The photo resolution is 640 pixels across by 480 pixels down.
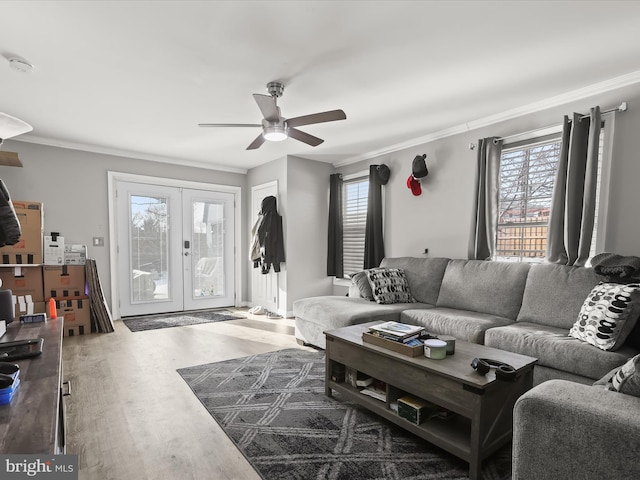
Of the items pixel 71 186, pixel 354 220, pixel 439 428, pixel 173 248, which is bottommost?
pixel 439 428

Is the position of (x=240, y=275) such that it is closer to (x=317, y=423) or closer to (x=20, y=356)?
(x=317, y=423)

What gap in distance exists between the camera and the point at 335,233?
5.08 meters

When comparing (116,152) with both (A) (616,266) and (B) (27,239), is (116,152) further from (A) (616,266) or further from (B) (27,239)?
(A) (616,266)

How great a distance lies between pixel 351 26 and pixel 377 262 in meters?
3.01

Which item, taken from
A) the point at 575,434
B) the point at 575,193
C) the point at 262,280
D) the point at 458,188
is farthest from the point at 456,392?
the point at 262,280

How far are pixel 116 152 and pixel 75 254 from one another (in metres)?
1.44

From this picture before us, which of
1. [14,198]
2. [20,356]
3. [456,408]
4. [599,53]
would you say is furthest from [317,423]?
[14,198]

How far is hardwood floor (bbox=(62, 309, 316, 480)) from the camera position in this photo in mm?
1701

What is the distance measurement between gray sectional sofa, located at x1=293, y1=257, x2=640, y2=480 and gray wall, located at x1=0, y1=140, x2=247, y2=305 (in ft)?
9.72

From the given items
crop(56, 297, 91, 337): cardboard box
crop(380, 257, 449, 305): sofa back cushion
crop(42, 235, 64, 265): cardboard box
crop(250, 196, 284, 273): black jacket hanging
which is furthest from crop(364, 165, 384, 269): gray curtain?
crop(42, 235, 64, 265): cardboard box

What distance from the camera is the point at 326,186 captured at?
523 cm

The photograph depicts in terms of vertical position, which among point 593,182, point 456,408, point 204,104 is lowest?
point 456,408

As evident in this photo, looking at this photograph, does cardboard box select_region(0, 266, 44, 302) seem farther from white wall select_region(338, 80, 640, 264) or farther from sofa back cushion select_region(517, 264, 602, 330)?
sofa back cushion select_region(517, 264, 602, 330)

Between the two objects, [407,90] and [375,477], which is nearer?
[375,477]
